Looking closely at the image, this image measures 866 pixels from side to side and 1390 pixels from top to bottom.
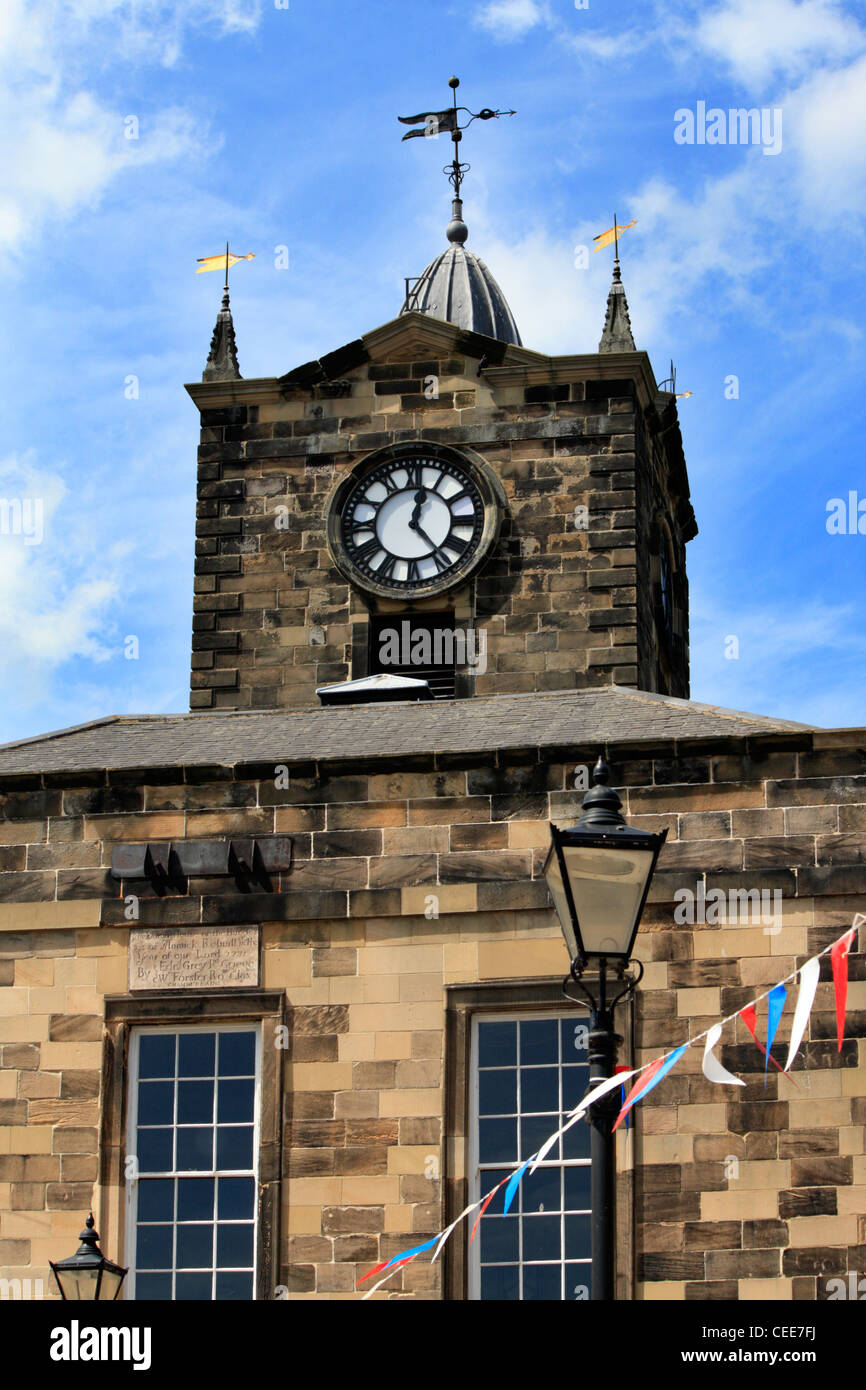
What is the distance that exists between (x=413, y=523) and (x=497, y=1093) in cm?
957

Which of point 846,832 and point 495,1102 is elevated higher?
point 846,832

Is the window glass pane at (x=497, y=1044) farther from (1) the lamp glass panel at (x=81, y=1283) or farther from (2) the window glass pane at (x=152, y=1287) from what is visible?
(1) the lamp glass panel at (x=81, y=1283)

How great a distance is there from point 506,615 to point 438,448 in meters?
2.01

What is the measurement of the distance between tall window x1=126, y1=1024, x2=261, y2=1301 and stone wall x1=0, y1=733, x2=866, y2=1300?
241mm

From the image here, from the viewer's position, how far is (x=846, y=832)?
16141mm

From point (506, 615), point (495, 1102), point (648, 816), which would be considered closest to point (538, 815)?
point (648, 816)

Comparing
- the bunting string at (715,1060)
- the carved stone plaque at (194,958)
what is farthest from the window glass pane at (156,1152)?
the bunting string at (715,1060)

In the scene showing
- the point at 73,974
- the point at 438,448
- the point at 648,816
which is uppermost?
the point at 438,448

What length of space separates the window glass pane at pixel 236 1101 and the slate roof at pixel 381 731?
2373mm

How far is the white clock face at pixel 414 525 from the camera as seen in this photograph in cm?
2430

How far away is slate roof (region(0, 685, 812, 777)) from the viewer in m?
17.1
